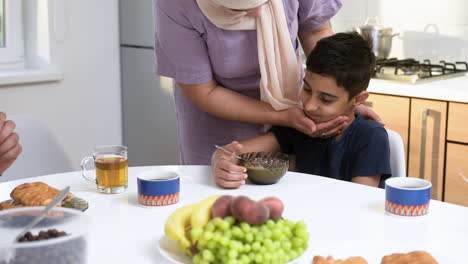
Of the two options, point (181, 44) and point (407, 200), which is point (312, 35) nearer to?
point (181, 44)

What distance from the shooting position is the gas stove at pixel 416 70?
2.80m

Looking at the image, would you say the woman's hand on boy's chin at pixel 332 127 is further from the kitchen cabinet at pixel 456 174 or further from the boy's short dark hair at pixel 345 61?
the kitchen cabinet at pixel 456 174

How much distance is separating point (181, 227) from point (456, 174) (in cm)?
178

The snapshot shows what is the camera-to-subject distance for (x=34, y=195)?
140 centimetres

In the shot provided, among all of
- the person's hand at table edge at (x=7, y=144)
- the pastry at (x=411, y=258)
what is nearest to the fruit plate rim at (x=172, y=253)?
the pastry at (x=411, y=258)

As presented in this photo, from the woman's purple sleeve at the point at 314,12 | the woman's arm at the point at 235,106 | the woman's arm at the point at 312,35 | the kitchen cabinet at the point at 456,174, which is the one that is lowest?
the kitchen cabinet at the point at 456,174

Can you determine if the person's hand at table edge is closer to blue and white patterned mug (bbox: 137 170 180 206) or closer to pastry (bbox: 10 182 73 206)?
pastry (bbox: 10 182 73 206)

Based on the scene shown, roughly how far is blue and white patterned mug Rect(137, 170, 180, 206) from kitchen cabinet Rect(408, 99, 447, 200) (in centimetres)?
149

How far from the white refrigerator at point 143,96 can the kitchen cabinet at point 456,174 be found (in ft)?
4.53

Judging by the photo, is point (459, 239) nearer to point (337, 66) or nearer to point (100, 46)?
point (337, 66)

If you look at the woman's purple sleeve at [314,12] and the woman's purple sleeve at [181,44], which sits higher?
the woman's purple sleeve at [314,12]

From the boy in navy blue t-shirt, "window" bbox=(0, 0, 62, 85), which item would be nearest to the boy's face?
the boy in navy blue t-shirt

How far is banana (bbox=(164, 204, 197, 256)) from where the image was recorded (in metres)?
1.13

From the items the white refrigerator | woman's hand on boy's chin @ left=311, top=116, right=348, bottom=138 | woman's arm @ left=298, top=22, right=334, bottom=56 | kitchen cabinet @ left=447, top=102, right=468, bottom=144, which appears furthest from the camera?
the white refrigerator
